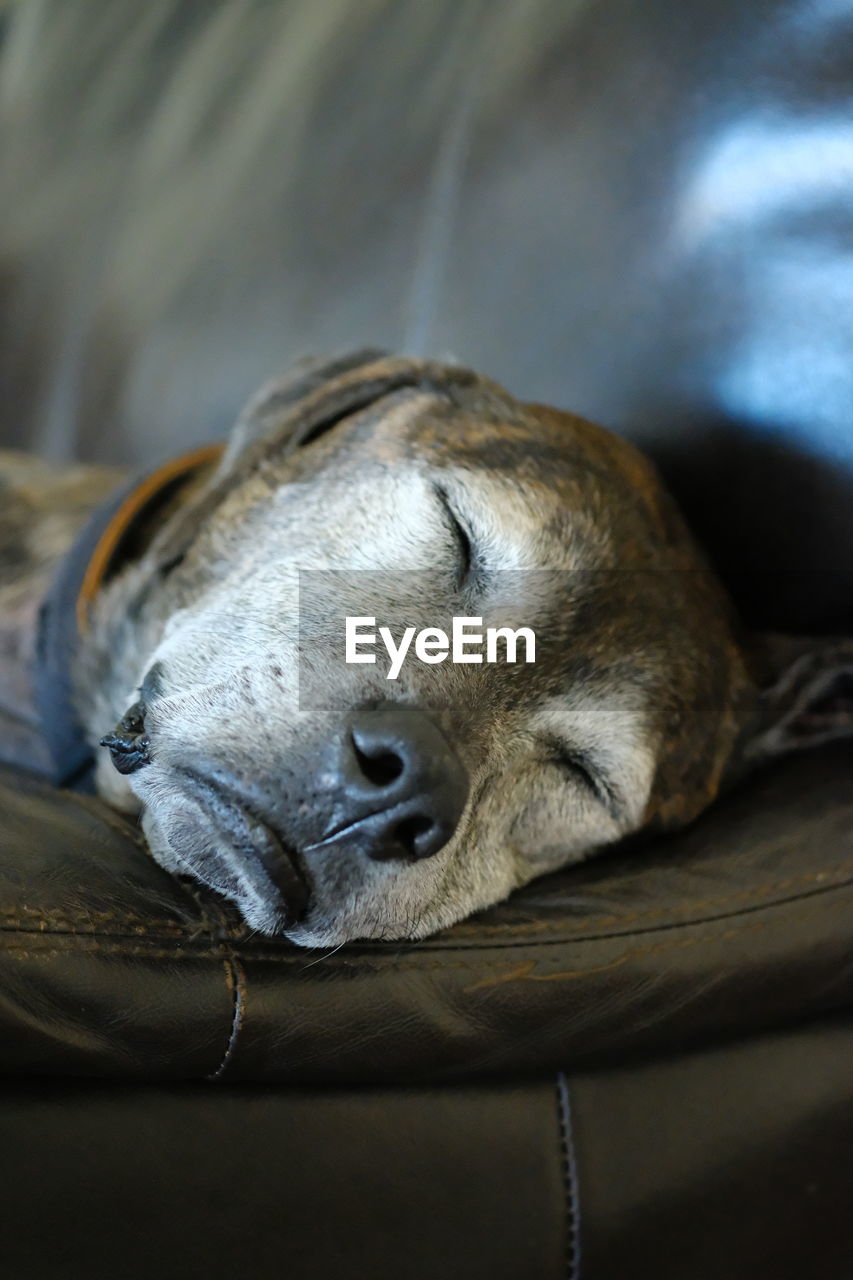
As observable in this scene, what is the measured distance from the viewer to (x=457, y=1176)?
3.76ft

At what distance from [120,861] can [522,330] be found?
1287 millimetres

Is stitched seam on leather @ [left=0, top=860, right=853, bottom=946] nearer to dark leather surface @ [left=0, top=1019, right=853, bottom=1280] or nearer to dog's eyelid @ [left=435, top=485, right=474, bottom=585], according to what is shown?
dark leather surface @ [left=0, top=1019, right=853, bottom=1280]

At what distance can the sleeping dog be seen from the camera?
3.75 ft

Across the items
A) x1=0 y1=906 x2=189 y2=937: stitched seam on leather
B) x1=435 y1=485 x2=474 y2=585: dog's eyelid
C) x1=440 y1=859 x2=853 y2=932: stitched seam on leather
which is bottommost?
x1=440 y1=859 x2=853 y2=932: stitched seam on leather

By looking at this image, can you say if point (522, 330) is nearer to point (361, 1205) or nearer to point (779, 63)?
point (779, 63)

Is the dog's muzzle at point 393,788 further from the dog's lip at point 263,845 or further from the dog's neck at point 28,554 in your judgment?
the dog's neck at point 28,554

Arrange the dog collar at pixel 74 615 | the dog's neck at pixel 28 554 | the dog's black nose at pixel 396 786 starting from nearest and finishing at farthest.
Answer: the dog's black nose at pixel 396 786 < the dog collar at pixel 74 615 < the dog's neck at pixel 28 554

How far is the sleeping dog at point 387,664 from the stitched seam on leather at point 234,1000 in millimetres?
57

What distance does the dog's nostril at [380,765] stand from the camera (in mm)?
1126

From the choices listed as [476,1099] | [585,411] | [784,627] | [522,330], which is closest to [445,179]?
[522,330]

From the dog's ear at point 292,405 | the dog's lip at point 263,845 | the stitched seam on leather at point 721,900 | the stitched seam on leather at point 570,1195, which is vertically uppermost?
the dog's ear at point 292,405

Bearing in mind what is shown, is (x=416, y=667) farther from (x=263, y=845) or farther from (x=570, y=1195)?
(x=570, y=1195)

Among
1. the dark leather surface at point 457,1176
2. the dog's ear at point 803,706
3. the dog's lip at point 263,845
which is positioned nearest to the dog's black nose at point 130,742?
the dog's lip at point 263,845

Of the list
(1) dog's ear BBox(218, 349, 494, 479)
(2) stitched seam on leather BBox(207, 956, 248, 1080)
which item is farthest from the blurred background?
(2) stitched seam on leather BBox(207, 956, 248, 1080)
